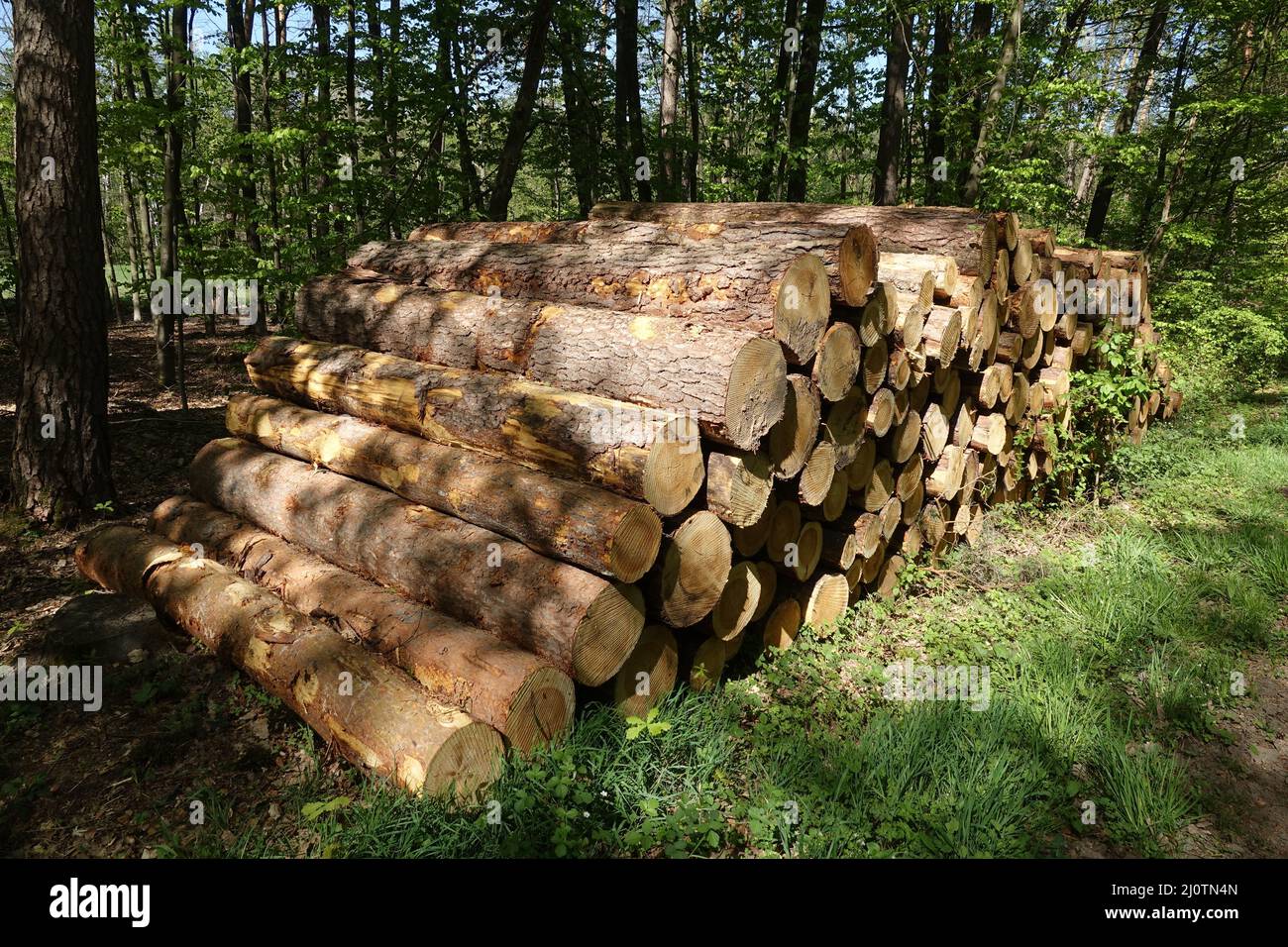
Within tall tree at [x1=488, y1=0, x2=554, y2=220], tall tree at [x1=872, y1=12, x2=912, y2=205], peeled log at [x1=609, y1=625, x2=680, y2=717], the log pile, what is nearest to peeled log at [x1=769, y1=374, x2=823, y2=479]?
the log pile

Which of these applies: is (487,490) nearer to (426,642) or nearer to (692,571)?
(426,642)

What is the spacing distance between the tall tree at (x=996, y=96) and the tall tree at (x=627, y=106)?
5.41 meters

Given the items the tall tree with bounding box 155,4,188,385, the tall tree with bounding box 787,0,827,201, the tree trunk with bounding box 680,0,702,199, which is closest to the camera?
the tall tree with bounding box 155,4,188,385

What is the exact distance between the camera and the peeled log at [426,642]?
125 inches

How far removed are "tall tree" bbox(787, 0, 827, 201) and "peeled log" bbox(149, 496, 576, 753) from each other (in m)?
10.6

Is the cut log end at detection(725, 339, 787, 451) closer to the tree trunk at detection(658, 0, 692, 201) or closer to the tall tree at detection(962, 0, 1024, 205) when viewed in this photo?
the tall tree at detection(962, 0, 1024, 205)

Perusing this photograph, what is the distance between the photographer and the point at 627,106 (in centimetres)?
1273

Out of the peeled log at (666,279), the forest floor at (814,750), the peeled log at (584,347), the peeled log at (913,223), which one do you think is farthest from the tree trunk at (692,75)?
the forest floor at (814,750)

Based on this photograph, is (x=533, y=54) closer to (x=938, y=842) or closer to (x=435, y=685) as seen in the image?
(x=435, y=685)

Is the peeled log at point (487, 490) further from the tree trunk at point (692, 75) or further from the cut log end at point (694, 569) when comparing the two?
the tree trunk at point (692, 75)

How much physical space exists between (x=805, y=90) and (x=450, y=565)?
1167 cm

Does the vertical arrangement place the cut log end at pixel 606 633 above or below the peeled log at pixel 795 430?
below

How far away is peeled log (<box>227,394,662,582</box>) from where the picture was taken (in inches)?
131
